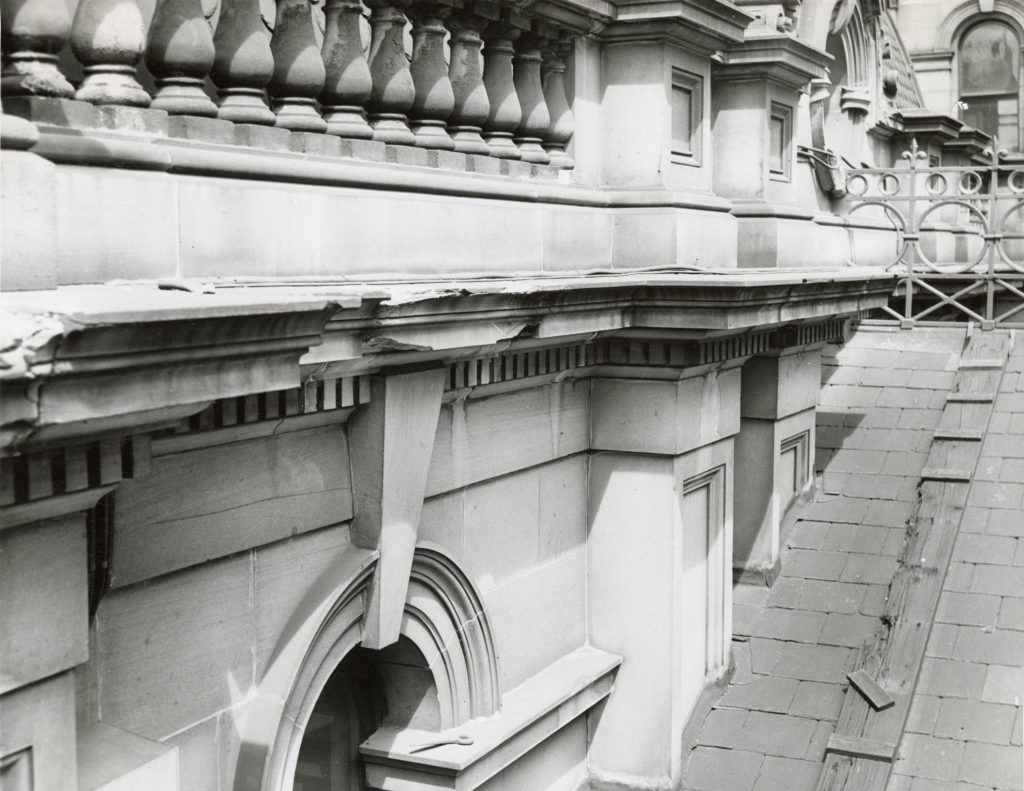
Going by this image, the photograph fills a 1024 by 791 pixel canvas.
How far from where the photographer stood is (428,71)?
16.0 ft

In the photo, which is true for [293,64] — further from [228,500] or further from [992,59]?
[992,59]

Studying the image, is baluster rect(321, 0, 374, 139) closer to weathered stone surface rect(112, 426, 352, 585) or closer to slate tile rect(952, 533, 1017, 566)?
weathered stone surface rect(112, 426, 352, 585)

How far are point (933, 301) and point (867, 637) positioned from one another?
729 cm

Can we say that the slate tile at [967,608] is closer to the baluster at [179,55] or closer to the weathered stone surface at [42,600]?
the baluster at [179,55]

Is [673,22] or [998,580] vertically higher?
[673,22]

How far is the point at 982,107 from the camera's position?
24984 millimetres

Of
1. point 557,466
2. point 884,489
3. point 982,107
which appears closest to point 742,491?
point 884,489

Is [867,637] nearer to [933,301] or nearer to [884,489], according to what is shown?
[884,489]

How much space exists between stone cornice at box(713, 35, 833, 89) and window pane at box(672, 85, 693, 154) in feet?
1.50

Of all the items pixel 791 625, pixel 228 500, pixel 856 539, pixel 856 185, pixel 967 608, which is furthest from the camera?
pixel 856 185

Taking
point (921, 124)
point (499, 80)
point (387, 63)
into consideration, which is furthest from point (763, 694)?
point (921, 124)

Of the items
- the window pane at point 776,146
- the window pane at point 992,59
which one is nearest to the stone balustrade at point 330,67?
the window pane at point 776,146

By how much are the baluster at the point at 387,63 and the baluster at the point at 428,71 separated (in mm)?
170

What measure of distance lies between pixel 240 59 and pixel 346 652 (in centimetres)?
198
